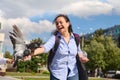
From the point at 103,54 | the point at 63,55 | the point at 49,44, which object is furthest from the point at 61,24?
the point at 103,54

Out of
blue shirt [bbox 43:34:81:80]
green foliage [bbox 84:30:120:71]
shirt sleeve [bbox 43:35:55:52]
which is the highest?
green foliage [bbox 84:30:120:71]

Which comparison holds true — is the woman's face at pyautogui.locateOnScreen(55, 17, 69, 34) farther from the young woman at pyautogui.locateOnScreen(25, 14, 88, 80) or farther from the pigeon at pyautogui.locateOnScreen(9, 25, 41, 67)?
the pigeon at pyautogui.locateOnScreen(9, 25, 41, 67)

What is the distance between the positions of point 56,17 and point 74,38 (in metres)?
0.47

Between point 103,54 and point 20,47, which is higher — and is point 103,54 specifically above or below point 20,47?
above

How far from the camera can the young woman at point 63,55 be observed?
6215 millimetres

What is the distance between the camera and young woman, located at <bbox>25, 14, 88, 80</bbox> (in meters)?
6.21

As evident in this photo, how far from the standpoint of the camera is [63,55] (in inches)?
246

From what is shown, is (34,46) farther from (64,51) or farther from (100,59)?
(100,59)

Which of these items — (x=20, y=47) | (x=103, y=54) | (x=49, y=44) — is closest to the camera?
(x=20, y=47)

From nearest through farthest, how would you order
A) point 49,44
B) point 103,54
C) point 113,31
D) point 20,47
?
point 20,47 < point 49,44 < point 103,54 < point 113,31

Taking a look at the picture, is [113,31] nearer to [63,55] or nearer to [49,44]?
[63,55]

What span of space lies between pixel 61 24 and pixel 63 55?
0.48 metres

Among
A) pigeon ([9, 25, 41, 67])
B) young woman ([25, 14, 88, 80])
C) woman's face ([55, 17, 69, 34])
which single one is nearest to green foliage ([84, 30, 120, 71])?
young woman ([25, 14, 88, 80])

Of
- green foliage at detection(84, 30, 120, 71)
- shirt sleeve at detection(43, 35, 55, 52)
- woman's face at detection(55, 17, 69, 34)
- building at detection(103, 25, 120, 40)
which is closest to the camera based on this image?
shirt sleeve at detection(43, 35, 55, 52)
